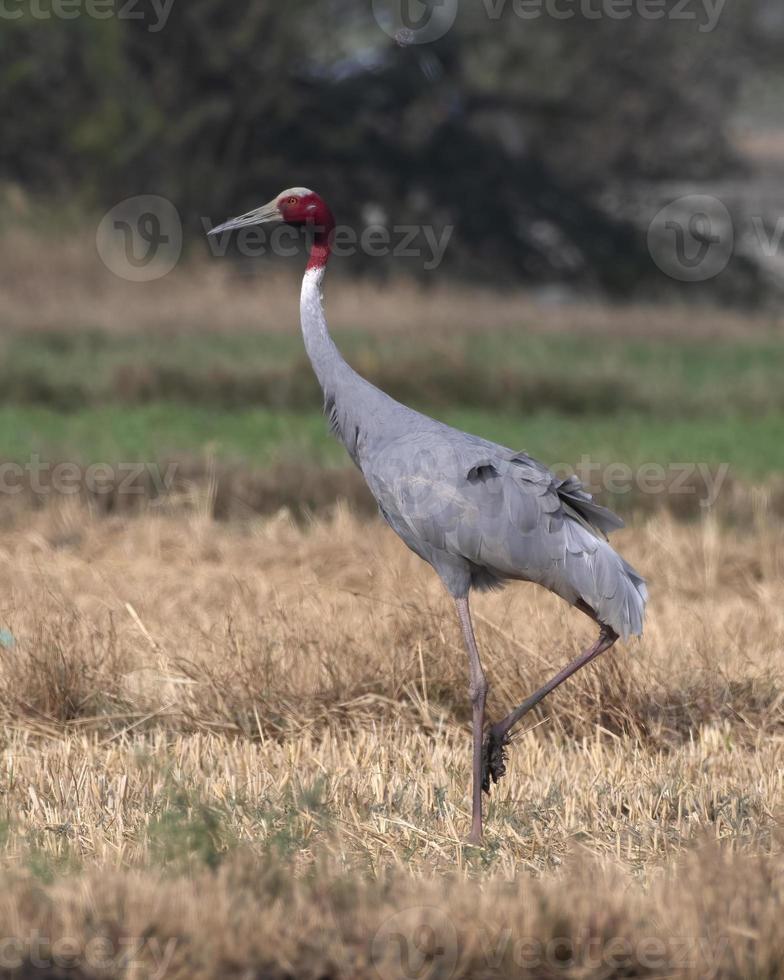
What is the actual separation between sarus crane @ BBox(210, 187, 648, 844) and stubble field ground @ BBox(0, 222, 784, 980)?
1.45 ft

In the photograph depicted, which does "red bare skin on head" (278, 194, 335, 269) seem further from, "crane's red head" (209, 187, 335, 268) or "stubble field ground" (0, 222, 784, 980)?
"stubble field ground" (0, 222, 784, 980)

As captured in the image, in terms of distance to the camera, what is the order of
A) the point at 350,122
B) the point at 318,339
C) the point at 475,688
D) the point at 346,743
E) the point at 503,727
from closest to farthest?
the point at 503,727
the point at 475,688
the point at 318,339
the point at 346,743
the point at 350,122

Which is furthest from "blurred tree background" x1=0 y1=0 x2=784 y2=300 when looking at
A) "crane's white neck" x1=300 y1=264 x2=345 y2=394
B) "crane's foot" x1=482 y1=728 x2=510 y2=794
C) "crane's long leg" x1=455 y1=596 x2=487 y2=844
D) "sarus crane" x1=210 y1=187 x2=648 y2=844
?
"crane's foot" x1=482 y1=728 x2=510 y2=794

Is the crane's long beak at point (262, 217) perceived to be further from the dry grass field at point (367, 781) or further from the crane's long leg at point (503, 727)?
the crane's long leg at point (503, 727)

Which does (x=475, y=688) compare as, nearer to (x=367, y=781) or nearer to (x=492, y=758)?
(x=492, y=758)

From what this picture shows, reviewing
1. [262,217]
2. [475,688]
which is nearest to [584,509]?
[475,688]

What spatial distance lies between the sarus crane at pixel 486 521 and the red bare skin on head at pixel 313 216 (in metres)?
0.52

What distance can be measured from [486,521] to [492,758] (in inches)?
27.2

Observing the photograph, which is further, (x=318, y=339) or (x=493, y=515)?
(x=318, y=339)

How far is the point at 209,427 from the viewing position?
12531 mm

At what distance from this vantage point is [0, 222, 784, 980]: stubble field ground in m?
3.59

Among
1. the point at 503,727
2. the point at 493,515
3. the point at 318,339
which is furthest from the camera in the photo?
the point at 318,339

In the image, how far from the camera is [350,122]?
23.3 metres

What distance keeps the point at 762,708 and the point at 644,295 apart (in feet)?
58.9
